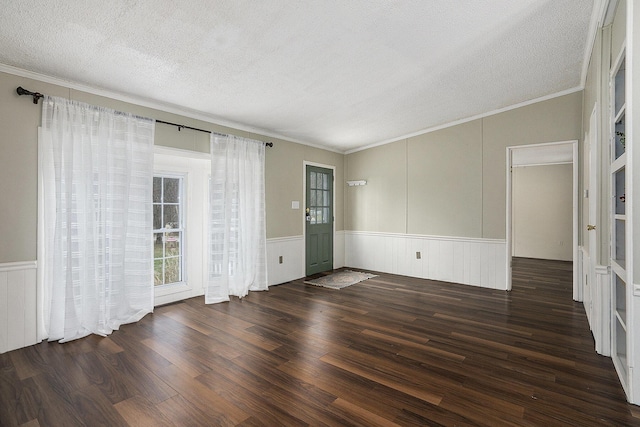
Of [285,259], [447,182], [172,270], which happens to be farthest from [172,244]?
[447,182]

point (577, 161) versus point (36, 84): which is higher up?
point (36, 84)

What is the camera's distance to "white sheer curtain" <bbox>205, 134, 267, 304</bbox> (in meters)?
4.30

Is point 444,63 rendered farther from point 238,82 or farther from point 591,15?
point 238,82

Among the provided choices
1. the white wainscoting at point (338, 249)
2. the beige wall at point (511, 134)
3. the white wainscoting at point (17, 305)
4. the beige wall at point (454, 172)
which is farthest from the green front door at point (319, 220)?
the white wainscoting at point (17, 305)

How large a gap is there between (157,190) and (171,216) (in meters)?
0.39

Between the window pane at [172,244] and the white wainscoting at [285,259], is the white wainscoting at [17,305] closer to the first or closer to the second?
the window pane at [172,244]

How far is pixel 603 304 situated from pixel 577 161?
8.14ft

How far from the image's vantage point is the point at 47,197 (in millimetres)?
2943

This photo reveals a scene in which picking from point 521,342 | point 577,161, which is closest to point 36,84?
point 521,342

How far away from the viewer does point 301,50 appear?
2770 mm

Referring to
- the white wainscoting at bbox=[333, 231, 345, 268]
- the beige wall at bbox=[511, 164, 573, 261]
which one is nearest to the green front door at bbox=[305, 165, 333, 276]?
the white wainscoting at bbox=[333, 231, 345, 268]

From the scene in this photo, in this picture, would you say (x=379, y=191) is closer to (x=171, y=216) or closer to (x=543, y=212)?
(x=171, y=216)

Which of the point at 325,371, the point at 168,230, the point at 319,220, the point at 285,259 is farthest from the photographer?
the point at 319,220

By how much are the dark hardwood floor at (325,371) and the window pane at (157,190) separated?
55.2 inches
